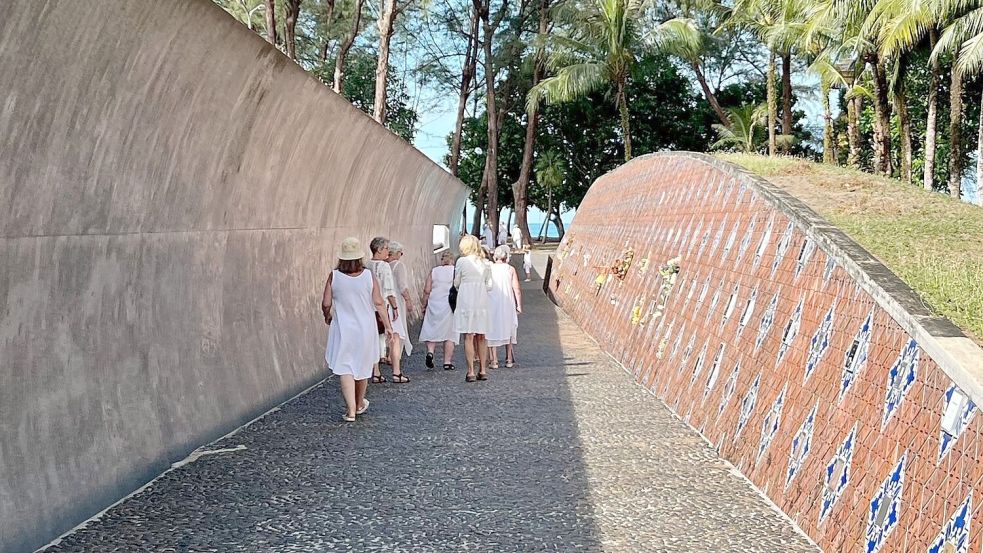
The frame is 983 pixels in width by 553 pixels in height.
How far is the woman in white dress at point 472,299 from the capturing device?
10.7 meters

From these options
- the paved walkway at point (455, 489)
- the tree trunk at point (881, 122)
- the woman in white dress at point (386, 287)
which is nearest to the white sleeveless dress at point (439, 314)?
the woman in white dress at point (386, 287)

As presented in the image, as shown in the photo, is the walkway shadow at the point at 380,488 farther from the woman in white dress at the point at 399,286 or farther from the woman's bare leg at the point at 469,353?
the woman in white dress at the point at 399,286

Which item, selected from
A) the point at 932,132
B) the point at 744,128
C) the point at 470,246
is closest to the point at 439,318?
the point at 470,246

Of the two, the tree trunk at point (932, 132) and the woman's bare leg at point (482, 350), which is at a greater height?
the tree trunk at point (932, 132)

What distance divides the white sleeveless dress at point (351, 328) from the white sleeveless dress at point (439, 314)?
3.40 m

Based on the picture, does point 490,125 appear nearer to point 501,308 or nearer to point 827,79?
point 827,79

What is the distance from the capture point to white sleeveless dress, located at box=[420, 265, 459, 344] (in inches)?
454

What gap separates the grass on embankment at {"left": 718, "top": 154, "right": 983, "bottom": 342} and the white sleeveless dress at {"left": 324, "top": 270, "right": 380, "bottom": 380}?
420cm

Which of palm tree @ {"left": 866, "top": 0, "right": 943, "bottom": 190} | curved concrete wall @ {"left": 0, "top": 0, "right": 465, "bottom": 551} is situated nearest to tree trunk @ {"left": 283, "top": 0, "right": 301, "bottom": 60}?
palm tree @ {"left": 866, "top": 0, "right": 943, "bottom": 190}

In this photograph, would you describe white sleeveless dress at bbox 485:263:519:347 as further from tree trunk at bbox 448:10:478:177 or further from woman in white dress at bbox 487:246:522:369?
tree trunk at bbox 448:10:478:177

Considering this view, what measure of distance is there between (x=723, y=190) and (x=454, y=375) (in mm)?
3654

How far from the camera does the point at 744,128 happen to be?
43000mm

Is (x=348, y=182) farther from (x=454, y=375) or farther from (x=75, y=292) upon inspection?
(x=75, y=292)

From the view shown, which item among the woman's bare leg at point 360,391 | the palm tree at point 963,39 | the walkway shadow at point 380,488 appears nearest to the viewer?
the walkway shadow at point 380,488
